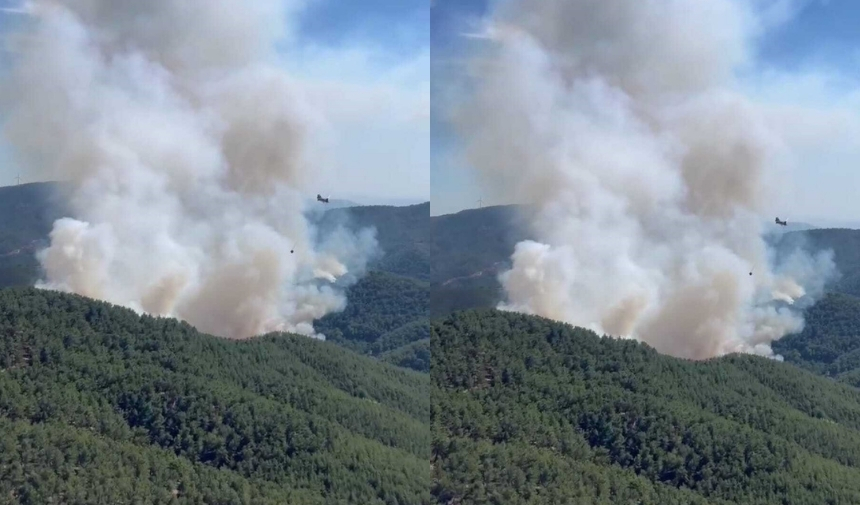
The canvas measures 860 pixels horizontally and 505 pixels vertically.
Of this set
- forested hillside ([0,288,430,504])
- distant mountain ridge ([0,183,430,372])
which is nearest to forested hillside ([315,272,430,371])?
distant mountain ridge ([0,183,430,372])

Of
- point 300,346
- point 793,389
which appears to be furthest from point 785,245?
point 300,346

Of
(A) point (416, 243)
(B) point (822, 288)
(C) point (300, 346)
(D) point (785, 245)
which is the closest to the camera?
(C) point (300, 346)

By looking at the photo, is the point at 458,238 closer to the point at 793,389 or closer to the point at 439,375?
the point at 439,375

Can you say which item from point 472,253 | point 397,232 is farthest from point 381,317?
point 472,253

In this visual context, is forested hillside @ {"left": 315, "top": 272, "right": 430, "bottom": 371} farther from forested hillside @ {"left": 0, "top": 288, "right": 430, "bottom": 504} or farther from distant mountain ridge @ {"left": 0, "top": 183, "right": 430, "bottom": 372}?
forested hillside @ {"left": 0, "top": 288, "right": 430, "bottom": 504}

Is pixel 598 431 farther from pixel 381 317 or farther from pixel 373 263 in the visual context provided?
pixel 373 263

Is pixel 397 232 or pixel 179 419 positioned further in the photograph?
pixel 397 232
